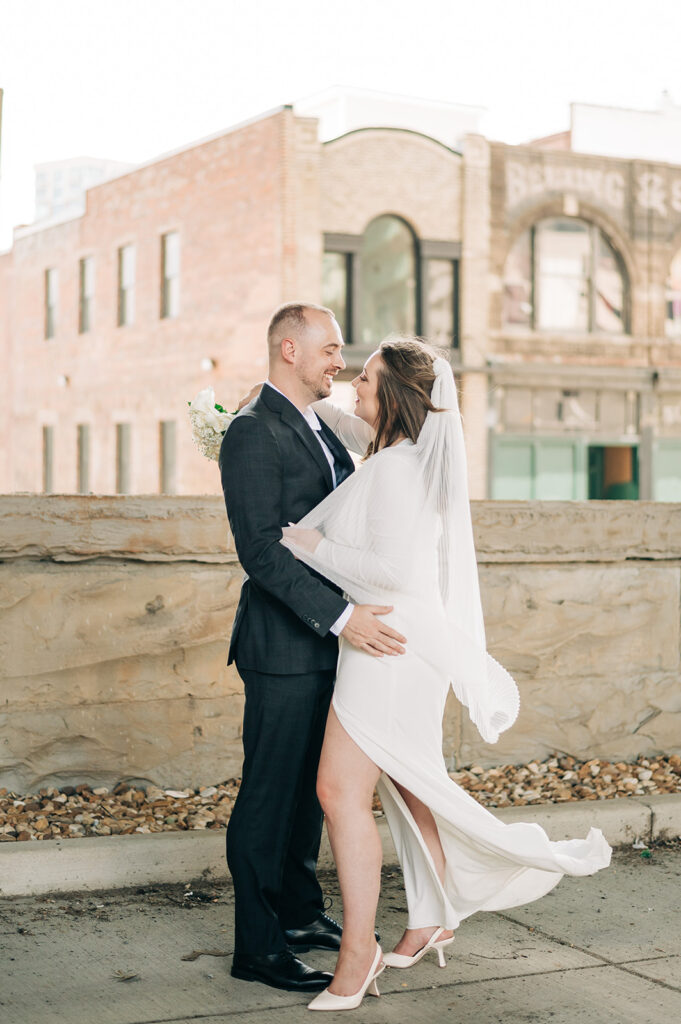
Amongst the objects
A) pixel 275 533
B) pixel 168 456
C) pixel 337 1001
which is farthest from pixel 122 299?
pixel 337 1001

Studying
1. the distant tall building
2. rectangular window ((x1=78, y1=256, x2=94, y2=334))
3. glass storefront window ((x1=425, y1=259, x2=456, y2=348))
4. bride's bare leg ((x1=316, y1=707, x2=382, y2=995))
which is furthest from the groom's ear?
the distant tall building

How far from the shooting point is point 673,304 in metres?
29.3

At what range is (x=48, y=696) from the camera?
5.68 meters

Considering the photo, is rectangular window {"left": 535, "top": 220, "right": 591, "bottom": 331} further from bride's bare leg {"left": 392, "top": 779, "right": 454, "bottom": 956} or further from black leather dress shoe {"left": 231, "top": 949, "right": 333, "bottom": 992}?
black leather dress shoe {"left": 231, "top": 949, "right": 333, "bottom": 992}

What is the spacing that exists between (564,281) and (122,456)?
36.9 feet

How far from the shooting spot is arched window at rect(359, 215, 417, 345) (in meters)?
26.3

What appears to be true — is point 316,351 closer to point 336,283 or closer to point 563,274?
point 336,283

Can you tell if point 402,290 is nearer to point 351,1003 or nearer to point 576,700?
point 576,700

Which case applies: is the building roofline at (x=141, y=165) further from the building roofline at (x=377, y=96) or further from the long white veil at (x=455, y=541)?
the long white veil at (x=455, y=541)

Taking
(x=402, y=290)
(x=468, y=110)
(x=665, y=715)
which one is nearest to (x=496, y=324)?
(x=402, y=290)

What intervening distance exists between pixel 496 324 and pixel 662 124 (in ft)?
39.7

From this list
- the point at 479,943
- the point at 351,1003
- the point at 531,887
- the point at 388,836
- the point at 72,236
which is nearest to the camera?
the point at 351,1003

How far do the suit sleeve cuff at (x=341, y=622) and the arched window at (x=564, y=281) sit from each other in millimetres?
24189

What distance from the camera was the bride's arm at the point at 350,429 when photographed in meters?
4.54
